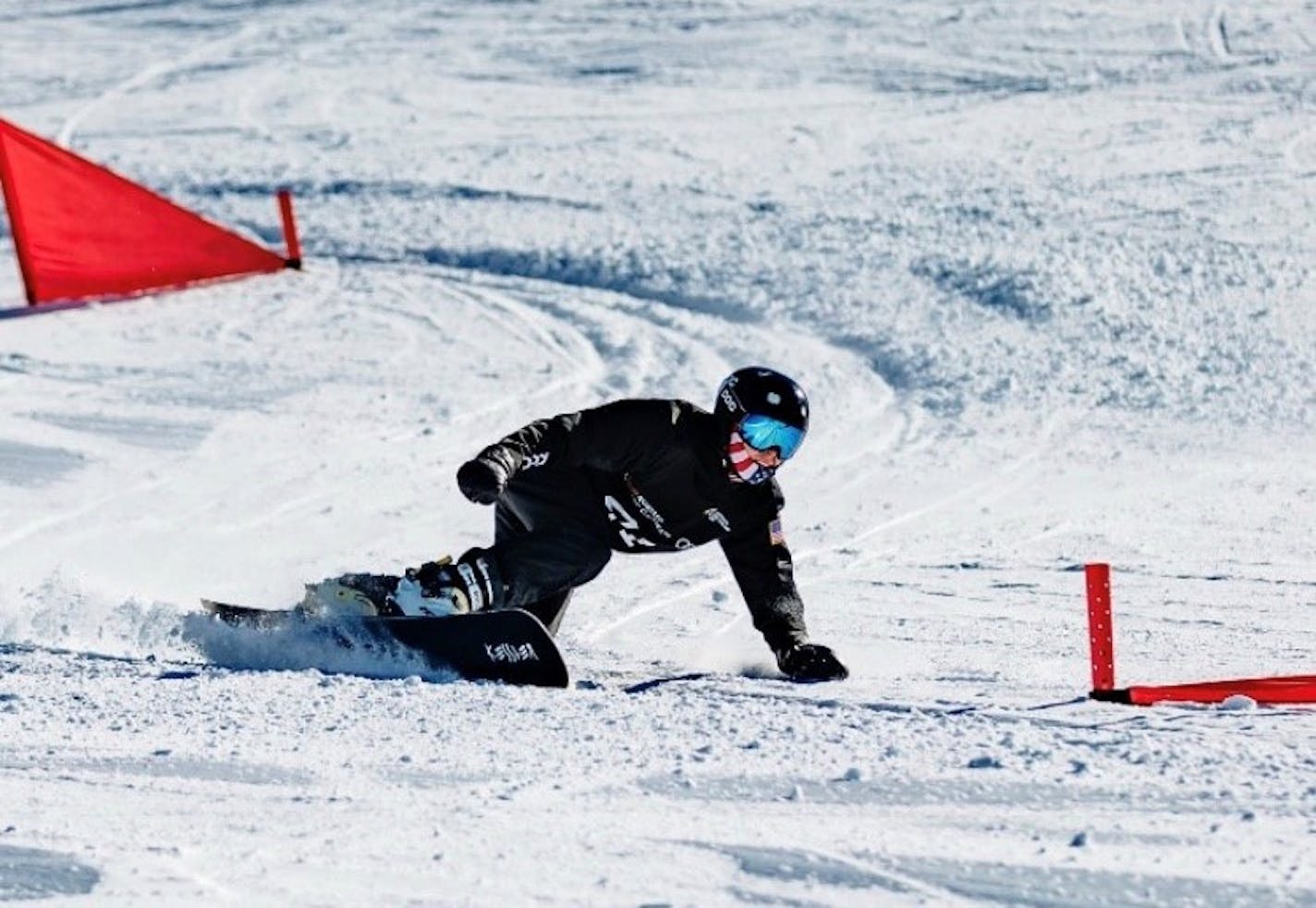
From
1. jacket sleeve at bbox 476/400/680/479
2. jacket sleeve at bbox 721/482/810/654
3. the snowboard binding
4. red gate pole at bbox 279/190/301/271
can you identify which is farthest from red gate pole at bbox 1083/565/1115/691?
red gate pole at bbox 279/190/301/271

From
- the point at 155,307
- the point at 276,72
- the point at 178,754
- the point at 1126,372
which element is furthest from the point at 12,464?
the point at 276,72

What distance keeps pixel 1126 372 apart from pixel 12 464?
21.0 feet

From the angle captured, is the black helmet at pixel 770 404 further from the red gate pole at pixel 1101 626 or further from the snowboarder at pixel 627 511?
the red gate pole at pixel 1101 626

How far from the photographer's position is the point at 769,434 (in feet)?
20.8

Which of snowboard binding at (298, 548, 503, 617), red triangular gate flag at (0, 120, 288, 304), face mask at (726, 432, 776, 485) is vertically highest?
red triangular gate flag at (0, 120, 288, 304)

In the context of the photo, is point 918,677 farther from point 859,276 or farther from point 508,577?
point 859,276

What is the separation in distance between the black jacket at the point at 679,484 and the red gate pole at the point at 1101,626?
985 millimetres

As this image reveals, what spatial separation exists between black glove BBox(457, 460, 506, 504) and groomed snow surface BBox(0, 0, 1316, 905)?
1.94 ft

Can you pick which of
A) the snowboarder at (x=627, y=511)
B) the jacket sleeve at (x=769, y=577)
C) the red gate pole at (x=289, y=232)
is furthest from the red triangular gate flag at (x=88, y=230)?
the jacket sleeve at (x=769, y=577)

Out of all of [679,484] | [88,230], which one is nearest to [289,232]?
[88,230]

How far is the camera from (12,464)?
10.4 metres

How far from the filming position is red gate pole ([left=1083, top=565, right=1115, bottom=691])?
589 centimetres

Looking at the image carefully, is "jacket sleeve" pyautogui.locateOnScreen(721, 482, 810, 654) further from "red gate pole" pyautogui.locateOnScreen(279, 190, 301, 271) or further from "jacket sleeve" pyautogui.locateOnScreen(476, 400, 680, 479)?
"red gate pole" pyautogui.locateOnScreen(279, 190, 301, 271)

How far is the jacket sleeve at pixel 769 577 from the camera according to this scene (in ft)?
21.5
